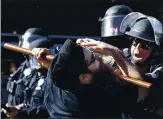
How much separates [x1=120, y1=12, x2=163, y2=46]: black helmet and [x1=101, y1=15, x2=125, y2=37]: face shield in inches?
35.2

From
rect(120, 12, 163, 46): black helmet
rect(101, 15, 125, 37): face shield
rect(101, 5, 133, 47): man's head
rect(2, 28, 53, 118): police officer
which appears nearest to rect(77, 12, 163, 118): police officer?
rect(120, 12, 163, 46): black helmet

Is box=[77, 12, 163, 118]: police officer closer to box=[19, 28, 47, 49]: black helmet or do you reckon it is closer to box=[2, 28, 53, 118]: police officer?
box=[2, 28, 53, 118]: police officer

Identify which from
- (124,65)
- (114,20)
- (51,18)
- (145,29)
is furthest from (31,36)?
(124,65)

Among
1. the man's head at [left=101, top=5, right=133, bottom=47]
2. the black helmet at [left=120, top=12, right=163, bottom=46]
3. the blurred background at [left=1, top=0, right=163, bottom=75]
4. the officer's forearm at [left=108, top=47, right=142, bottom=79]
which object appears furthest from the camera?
the blurred background at [left=1, top=0, right=163, bottom=75]

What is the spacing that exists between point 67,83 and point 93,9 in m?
4.32

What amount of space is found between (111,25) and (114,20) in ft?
0.28

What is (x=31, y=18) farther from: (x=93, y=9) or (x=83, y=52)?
(x=83, y=52)

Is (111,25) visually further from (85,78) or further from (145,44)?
(85,78)

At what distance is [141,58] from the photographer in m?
2.31

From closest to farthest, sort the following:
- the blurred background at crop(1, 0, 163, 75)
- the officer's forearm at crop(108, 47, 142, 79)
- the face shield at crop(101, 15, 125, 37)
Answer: the officer's forearm at crop(108, 47, 142, 79), the face shield at crop(101, 15, 125, 37), the blurred background at crop(1, 0, 163, 75)

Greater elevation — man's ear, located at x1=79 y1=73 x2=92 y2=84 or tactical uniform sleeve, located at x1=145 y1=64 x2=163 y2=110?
man's ear, located at x1=79 y1=73 x2=92 y2=84

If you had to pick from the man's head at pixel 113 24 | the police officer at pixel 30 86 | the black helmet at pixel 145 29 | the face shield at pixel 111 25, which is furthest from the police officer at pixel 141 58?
the police officer at pixel 30 86

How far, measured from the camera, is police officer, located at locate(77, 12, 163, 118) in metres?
2.13

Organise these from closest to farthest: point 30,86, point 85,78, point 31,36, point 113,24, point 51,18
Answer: point 85,78 < point 113,24 < point 30,86 < point 31,36 < point 51,18
